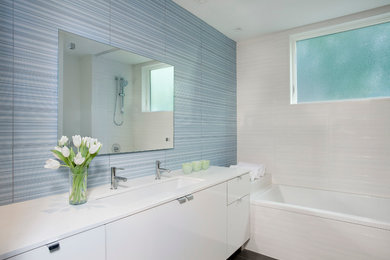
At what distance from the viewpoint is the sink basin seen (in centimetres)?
151

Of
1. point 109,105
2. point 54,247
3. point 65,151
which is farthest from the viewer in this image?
point 109,105

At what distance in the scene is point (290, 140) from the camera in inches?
118

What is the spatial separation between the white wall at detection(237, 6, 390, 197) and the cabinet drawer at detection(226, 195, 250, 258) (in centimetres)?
95

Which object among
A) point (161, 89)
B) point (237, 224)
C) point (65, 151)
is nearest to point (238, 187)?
point (237, 224)

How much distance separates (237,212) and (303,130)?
1.41 m

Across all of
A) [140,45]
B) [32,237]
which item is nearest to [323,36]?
[140,45]

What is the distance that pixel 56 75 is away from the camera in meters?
1.40

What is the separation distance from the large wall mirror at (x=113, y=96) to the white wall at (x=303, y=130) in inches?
57.1

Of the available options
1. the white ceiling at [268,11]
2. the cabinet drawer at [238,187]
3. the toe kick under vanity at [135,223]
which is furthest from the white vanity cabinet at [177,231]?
the white ceiling at [268,11]

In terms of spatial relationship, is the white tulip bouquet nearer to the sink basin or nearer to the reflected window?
the sink basin

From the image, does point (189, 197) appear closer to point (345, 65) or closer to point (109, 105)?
point (109, 105)

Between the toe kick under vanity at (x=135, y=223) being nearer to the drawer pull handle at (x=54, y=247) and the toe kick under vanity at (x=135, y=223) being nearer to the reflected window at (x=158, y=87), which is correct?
the drawer pull handle at (x=54, y=247)

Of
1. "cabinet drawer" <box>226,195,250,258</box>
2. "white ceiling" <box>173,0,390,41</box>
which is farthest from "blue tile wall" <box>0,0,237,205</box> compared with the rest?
"cabinet drawer" <box>226,195,250,258</box>

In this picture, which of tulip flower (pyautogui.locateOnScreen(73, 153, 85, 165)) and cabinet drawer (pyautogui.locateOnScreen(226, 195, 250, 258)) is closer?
tulip flower (pyautogui.locateOnScreen(73, 153, 85, 165))
